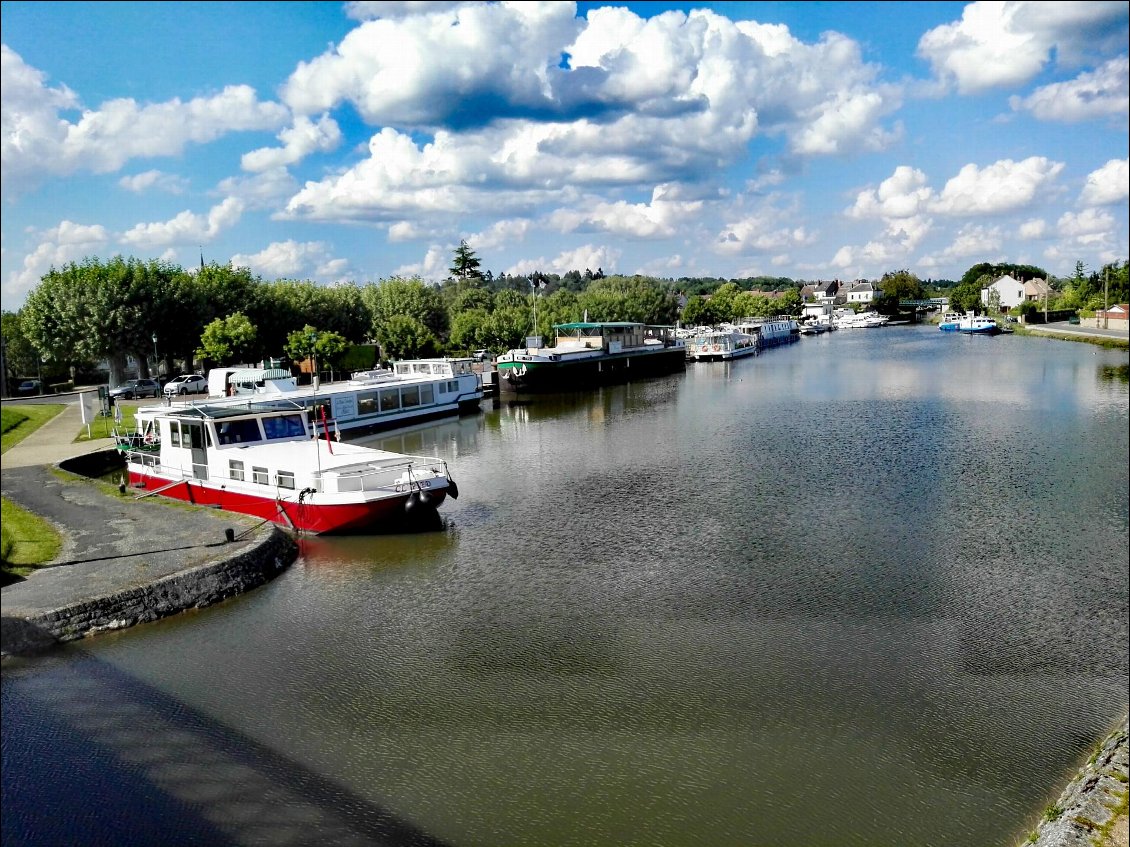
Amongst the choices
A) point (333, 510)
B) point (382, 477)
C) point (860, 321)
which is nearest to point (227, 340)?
point (382, 477)

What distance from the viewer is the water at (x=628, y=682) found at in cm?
1089

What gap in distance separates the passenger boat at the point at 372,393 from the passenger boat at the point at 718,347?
45.9m

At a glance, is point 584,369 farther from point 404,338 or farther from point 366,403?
point 366,403

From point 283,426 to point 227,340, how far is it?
33250 millimetres

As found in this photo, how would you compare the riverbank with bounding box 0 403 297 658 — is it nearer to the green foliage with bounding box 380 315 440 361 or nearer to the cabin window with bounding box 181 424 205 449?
the cabin window with bounding box 181 424 205 449

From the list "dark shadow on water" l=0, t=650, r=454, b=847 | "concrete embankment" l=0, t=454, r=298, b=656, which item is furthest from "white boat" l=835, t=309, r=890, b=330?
"dark shadow on water" l=0, t=650, r=454, b=847

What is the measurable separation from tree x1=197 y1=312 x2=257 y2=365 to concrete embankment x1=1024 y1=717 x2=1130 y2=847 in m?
54.0

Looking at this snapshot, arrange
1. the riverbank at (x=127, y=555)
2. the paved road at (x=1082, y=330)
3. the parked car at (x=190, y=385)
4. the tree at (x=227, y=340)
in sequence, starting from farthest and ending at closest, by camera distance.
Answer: the paved road at (x=1082, y=330) → the tree at (x=227, y=340) → the parked car at (x=190, y=385) → the riverbank at (x=127, y=555)

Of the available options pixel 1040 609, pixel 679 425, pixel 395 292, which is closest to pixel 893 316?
pixel 395 292

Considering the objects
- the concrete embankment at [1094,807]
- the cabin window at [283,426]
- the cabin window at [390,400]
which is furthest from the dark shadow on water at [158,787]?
the cabin window at [390,400]

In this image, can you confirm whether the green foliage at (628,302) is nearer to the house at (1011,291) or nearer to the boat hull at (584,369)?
the boat hull at (584,369)

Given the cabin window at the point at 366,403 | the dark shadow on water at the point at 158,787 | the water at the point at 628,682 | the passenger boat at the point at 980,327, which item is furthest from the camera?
the passenger boat at the point at 980,327

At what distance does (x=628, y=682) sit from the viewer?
14375 mm

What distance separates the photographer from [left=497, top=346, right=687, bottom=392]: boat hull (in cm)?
6353
